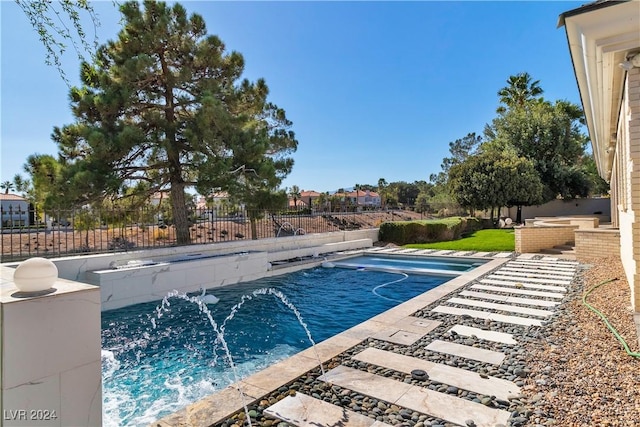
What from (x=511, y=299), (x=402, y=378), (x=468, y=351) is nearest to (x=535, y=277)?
(x=511, y=299)

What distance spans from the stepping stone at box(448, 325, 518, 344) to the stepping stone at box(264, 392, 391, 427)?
2555 mm

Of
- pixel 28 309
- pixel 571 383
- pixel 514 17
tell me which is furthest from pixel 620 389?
pixel 514 17

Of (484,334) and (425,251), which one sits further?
(425,251)

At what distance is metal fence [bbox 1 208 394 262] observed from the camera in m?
8.55

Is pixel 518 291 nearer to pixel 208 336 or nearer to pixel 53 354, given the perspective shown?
pixel 208 336

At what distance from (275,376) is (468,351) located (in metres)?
2.36

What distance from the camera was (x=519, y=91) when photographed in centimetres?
3206

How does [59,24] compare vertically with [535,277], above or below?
above

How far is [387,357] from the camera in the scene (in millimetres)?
4039

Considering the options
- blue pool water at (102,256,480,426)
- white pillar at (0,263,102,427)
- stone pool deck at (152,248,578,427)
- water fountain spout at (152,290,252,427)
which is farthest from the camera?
water fountain spout at (152,290,252,427)

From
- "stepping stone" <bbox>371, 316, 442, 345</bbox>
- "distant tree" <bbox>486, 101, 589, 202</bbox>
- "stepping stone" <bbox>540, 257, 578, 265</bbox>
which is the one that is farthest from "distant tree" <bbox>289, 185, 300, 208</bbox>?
"distant tree" <bbox>486, 101, 589, 202</bbox>

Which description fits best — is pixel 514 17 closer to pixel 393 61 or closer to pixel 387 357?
pixel 393 61

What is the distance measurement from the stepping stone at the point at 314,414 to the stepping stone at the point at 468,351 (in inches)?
69.8

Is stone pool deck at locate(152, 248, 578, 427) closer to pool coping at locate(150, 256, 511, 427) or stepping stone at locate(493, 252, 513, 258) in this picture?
pool coping at locate(150, 256, 511, 427)
